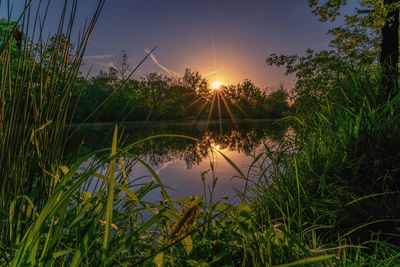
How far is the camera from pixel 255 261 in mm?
726

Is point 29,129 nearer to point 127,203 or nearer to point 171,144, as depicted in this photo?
point 127,203

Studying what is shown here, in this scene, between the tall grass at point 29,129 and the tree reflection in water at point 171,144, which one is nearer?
the tall grass at point 29,129

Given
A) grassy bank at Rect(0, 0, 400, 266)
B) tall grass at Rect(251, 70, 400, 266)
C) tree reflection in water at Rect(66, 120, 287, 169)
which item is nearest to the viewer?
grassy bank at Rect(0, 0, 400, 266)

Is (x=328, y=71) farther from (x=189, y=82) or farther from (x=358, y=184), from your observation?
(x=189, y=82)

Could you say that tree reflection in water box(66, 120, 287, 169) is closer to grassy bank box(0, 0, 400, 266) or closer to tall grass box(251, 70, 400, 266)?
grassy bank box(0, 0, 400, 266)

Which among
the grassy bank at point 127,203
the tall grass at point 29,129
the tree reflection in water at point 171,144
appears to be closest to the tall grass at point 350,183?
the grassy bank at point 127,203

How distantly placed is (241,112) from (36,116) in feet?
129

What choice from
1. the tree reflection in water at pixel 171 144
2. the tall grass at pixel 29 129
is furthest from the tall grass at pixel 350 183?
the tall grass at pixel 29 129

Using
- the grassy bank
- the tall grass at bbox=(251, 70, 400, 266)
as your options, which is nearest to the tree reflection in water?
the grassy bank

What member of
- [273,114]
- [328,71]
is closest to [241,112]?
[273,114]

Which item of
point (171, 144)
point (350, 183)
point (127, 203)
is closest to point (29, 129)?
point (127, 203)

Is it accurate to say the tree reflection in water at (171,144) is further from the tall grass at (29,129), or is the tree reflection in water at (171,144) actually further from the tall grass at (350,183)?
the tall grass at (350,183)

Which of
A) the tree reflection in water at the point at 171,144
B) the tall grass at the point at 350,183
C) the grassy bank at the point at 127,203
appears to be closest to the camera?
the grassy bank at the point at 127,203

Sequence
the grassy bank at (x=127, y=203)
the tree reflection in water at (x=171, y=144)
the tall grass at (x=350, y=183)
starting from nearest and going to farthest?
the grassy bank at (x=127, y=203), the tree reflection in water at (x=171, y=144), the tall grass at (x=350, y=183)
